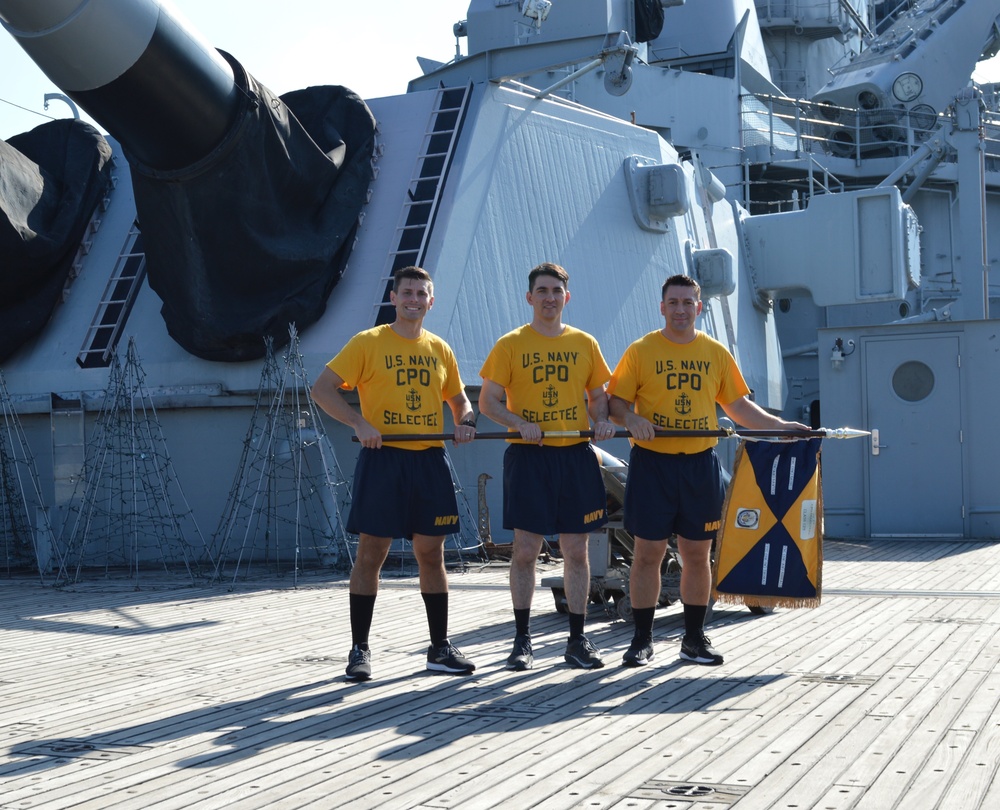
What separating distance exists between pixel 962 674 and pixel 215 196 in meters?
6.67

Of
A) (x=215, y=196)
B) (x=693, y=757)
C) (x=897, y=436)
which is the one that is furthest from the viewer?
(x=897, y=436)

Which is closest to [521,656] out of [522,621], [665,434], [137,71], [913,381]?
[522,621]

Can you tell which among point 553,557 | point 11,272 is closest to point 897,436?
point 553,557

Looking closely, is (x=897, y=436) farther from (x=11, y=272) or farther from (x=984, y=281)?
(x=11, y=272)

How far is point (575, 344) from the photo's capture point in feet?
18.9

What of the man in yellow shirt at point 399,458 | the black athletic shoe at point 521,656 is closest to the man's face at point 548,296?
the man in yellow shirt at point 399,458

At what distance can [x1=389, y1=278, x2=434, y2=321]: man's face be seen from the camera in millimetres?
5656

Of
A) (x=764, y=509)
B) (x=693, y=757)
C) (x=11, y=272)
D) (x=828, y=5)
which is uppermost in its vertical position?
(x=828, y=5)

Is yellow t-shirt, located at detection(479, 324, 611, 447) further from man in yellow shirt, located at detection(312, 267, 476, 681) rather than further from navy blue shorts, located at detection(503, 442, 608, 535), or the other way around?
man in yellow shirt, located at detection(312, 267, 476, 681)

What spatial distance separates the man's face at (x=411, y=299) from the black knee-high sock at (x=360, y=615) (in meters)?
1.19

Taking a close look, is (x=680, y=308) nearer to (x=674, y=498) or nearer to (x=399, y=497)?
(x=674, y=498)

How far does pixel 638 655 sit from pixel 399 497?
121 centimetres

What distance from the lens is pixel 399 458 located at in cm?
560

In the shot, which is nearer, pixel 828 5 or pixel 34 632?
pixel 34 632
